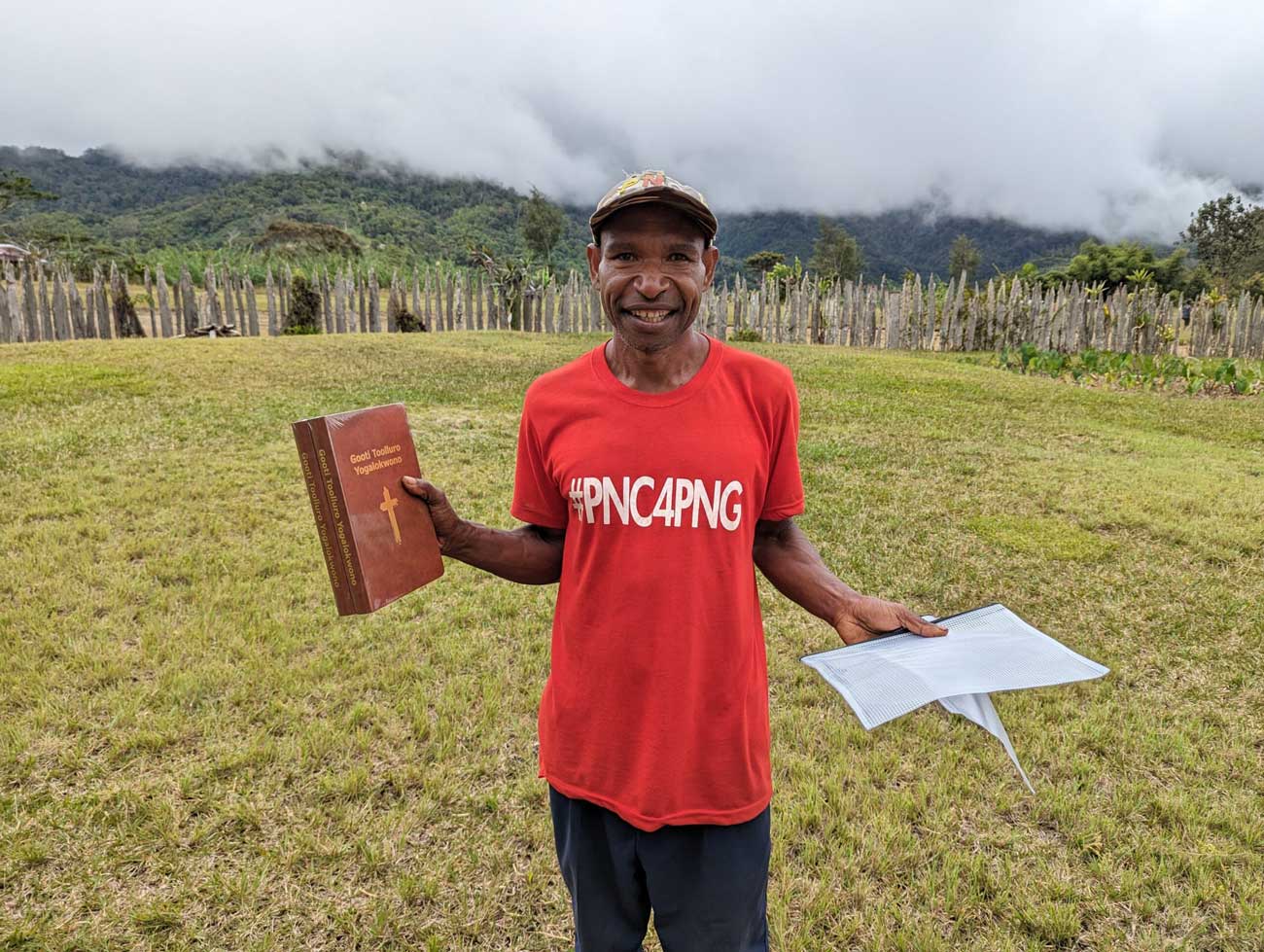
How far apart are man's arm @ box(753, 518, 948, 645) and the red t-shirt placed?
0.75ft

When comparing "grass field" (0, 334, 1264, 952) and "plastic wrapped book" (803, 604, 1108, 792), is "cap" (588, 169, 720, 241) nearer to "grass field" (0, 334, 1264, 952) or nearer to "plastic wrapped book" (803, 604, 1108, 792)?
"plastic wrapped book" (803, 604, 1108, 792)

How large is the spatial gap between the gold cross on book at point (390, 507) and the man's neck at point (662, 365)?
518mm

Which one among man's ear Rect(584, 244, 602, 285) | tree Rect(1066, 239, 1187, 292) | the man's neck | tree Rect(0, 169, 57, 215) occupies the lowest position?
the man's neck

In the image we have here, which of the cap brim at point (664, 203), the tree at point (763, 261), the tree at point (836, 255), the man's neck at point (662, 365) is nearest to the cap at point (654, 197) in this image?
the cap brim at point (664, 203)

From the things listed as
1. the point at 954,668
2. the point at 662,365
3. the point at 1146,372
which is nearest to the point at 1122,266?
the point at 1146,372

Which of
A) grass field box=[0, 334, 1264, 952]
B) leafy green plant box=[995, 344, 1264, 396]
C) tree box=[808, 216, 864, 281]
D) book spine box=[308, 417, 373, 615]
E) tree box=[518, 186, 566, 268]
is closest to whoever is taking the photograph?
book spine box=[308, 417, 373, 615]

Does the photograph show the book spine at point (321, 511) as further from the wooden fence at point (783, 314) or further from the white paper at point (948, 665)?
the wooden fence at point (783, 314)

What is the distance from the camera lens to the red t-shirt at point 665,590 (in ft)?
4.90

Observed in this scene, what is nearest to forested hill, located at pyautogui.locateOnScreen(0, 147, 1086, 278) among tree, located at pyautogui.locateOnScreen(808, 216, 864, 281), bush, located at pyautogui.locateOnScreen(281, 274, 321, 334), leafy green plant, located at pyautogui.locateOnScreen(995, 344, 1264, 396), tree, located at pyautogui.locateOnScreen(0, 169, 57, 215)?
tree, located at pyautogui.locateOnScreen(0, 169, 57, 215)

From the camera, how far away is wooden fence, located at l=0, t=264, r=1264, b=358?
16250 mm

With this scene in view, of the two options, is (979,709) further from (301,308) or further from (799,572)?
(301,308)

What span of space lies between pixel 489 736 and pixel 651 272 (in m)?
2.66

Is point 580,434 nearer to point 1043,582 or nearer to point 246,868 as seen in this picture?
point 246,868

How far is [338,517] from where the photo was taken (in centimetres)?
147
